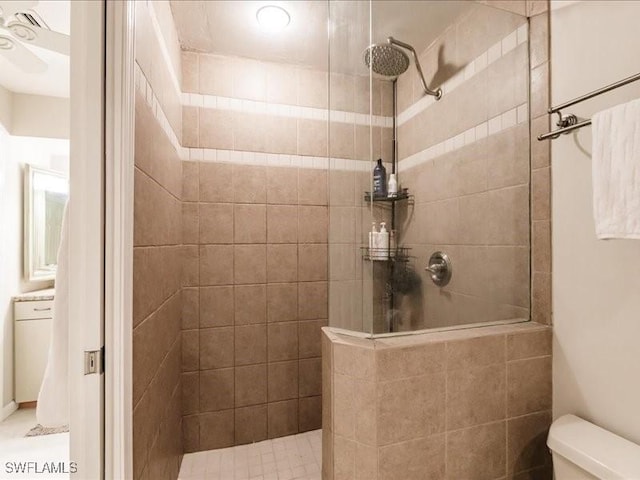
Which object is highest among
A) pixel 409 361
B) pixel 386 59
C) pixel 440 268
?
pixel 386 59

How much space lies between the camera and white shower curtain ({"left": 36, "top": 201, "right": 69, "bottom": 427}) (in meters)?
0.81

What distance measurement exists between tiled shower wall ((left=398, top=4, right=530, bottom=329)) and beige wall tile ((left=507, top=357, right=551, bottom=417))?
0.20 meters

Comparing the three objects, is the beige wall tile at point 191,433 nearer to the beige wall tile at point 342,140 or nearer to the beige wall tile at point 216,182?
the beige wall tile at point 216,182

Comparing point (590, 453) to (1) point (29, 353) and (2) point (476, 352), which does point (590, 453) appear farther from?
(1) point (29, 353)

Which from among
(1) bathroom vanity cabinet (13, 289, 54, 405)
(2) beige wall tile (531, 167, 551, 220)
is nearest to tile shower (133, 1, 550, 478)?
(2) beige wall tile (531, 167, 551, 220)

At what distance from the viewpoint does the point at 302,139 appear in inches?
74.7

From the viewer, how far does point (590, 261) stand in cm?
105

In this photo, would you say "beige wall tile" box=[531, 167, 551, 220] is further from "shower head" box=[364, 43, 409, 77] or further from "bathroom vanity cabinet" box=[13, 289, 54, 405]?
"bathroom vanity cabinet" box=[13, 289, 54, 405]

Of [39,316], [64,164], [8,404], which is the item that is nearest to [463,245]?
[64,164]

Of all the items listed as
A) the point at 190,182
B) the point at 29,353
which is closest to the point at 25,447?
the point at 29,353

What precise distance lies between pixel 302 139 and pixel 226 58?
65 cm

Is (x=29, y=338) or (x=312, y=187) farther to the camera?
(x=312, y=187)

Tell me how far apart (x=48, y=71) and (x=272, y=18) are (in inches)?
43.7

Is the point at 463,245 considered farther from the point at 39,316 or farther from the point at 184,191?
the point at 39,316
